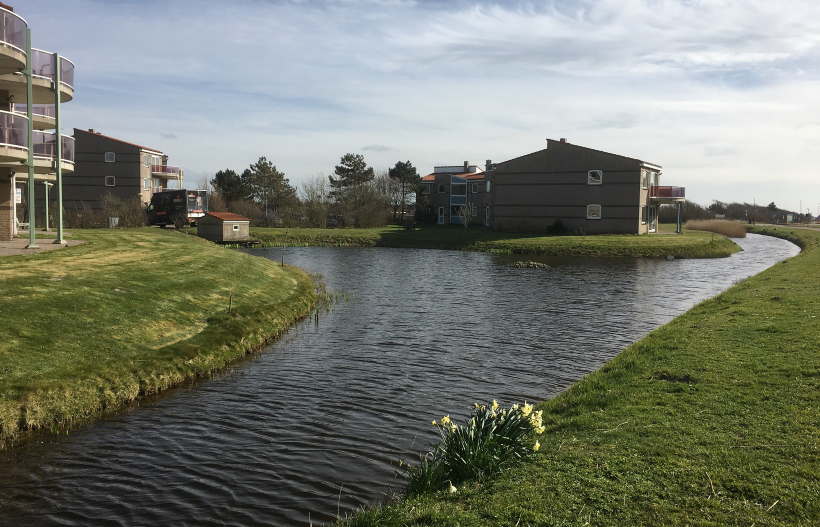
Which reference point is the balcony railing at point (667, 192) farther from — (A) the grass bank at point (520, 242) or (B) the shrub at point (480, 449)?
(B) the shrub at point (480, 449)

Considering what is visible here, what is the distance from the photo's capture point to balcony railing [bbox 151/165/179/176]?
75.8m

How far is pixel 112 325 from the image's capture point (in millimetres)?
14883

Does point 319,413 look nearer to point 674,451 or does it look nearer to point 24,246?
point 674,451

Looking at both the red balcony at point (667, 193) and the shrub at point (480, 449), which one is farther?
the red balcony at point (667, 193)

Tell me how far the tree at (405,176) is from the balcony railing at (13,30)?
243ft

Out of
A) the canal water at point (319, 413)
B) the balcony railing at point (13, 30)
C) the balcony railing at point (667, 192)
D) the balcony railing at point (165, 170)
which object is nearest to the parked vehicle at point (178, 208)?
the balcony railing at point (165, 170)

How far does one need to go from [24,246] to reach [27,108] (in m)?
5.24

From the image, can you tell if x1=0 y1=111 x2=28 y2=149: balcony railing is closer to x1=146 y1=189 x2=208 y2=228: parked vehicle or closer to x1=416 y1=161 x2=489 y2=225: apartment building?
x1=146 y1=189 x2=208 y2=228: parked vehicle

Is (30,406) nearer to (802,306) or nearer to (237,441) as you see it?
(237,441)

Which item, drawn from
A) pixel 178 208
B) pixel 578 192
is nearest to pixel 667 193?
pixel 578 192

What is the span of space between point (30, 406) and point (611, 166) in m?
55.8

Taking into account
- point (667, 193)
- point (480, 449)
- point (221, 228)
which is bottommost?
point (480, 449)

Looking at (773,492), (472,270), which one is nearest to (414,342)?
(773,492)

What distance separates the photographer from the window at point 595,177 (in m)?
59.0
